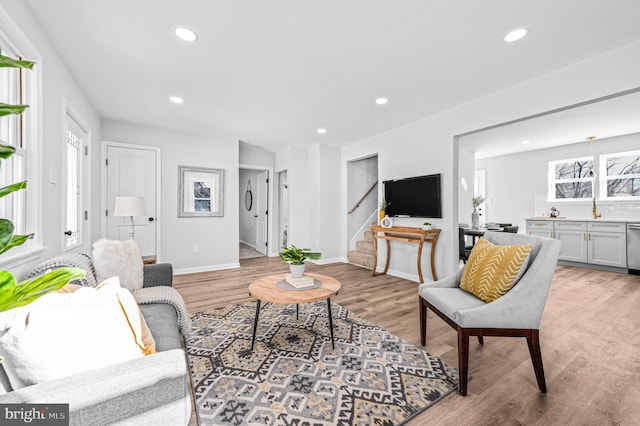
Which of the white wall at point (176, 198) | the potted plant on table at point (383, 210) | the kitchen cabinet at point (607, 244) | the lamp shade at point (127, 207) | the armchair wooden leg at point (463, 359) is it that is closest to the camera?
the armchair wooden leg at point (463, 359)

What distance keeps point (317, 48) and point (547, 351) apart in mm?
2994

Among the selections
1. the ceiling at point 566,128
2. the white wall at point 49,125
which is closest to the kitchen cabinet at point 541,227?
the ceiling at point 566,128

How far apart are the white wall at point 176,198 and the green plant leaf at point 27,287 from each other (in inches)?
166

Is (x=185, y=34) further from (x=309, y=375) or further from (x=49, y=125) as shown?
(x=309, y=375)

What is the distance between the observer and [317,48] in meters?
2.26

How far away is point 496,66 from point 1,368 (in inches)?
141

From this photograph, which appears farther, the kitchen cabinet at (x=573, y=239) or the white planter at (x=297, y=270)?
the kitchen cabinet at (x=573, y=239)

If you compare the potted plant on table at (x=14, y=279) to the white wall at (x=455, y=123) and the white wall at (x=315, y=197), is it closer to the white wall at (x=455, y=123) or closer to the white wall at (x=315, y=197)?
the white wall at (x=455, y=123)

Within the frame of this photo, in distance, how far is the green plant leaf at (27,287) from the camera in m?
0.54

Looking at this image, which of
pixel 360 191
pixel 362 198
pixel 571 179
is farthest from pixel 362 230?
pixel 571 179

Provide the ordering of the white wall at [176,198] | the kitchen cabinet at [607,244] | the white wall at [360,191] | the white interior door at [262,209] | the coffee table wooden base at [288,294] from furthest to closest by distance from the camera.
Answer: the white interior door at [262,209], the white wall at [360,191], the kitchen cabinet at [607,244], the white wall at [176,198], the coffee table wooden base at [288,294]

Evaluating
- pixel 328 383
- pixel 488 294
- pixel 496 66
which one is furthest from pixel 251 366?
pixel 496 66

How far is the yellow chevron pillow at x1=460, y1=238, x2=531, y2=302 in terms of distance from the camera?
175cm

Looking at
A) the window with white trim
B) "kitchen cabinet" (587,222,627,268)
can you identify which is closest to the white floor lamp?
the window with white trim
